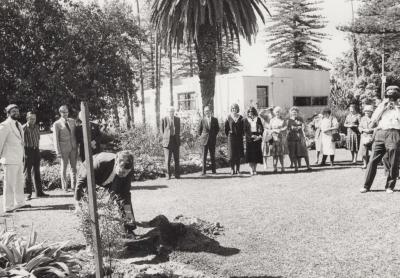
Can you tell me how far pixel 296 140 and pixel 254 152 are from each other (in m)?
1.40

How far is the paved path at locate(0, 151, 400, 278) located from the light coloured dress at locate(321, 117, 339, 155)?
48.9 inches

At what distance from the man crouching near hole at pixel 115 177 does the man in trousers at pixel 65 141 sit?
5.04 metres

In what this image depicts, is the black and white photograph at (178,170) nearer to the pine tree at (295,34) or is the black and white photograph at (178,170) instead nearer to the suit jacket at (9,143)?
the suit jacket at (9,143)

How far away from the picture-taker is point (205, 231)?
645 centimetres

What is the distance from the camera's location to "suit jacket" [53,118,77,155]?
10.8m

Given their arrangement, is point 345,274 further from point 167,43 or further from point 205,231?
point 167,43

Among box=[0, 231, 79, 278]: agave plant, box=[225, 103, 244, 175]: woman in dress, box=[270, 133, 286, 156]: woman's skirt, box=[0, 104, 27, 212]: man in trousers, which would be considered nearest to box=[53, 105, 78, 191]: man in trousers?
box=[0, 104, 27, 212]: man in trousers

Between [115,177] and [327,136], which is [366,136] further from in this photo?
[115,177]

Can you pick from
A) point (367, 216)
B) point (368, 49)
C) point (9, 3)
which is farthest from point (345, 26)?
point (367, 216)

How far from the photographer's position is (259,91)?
28.9m

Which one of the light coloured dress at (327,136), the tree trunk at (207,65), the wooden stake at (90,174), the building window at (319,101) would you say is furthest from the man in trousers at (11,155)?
the building window at (319,101)

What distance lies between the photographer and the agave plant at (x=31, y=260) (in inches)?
170

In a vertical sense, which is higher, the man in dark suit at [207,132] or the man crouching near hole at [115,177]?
the man in dark suit at [207,132]

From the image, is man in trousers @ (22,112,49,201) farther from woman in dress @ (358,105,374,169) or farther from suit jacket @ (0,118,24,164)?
woman in dress @ (358,105,374,169)
